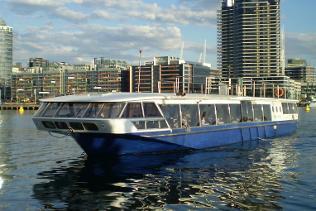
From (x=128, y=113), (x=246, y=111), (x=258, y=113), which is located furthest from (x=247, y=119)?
(x=128, y=113)

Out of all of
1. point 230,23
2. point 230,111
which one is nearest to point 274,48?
point 230,23

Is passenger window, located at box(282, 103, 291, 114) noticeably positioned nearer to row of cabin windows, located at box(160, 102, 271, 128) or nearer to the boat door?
row of cabin windows, located at box(160, 102, 271, 128)

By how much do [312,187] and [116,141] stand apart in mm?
10665

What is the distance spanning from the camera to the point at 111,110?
24438 millimetres

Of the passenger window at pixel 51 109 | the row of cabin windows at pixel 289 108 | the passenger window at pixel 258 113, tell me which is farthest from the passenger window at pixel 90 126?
the row of cabin windows at pixel 289 108

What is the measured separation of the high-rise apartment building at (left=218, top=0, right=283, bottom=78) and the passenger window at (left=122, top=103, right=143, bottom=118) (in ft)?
513

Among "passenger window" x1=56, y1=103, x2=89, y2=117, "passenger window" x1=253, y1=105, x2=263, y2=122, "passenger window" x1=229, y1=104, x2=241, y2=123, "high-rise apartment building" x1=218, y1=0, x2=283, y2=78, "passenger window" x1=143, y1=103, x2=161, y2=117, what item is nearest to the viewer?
"passenger window" x1=56, y1=103, x2=89, y2=117

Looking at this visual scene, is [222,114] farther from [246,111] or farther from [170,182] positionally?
[170,182]

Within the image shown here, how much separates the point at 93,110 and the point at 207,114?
922 centimetres

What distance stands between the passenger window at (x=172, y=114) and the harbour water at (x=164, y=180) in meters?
1.88

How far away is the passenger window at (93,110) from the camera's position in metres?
24.5

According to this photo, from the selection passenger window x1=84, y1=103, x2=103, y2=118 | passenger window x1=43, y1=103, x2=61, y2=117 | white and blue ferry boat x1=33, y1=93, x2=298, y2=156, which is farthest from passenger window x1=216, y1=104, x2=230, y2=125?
passenger window x1=43, y1=103, x2=61, y2=117

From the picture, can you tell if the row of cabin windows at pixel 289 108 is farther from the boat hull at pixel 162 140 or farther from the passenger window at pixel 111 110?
the passenger window at pixel 111 110

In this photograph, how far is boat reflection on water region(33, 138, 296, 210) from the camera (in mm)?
16281
